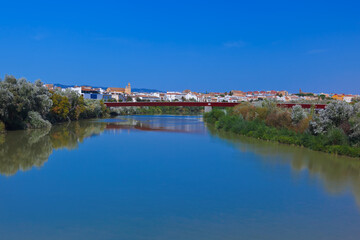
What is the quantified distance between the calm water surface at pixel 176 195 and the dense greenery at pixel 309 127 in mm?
1209

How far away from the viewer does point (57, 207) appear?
8359 millimetres

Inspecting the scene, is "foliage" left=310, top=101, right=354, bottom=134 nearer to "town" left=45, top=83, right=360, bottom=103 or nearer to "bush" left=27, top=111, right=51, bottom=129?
"bush" left=27, top=111, right=51, bottom=129

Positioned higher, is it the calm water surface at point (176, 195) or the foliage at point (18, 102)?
the foliage at point (18, 102)

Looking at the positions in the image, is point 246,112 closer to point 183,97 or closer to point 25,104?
point 25,104

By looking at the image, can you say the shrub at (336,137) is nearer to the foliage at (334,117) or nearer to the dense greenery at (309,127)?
the dense greenery at (309,127)

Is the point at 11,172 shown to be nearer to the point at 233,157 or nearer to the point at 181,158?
the point at 181,158

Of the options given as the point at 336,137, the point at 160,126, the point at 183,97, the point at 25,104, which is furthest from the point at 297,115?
the point at 183,97

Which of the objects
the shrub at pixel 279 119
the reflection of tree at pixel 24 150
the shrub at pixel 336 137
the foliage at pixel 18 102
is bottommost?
the reflection of tree at pixel 24 150

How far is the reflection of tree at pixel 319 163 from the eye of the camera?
Answer: 11641 mm

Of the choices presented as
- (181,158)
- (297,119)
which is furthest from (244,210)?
(297,119)

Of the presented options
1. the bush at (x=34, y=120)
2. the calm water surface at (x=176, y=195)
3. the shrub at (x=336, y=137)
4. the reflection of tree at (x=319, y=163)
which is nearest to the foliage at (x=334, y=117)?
the shrub at (x=336, y=137)

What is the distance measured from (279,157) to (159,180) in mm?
7455

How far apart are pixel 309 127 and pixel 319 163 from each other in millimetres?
5346

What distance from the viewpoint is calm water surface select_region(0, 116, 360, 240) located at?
23.4ft
